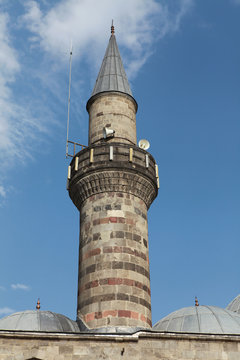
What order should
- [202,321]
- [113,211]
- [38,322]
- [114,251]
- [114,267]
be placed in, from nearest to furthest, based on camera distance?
[38,322], [202,321], [114,267], [114,251], [113,211]

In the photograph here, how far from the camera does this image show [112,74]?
19.0 m

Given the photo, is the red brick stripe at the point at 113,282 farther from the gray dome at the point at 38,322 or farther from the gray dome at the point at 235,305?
the gray dome at the point at 235,305

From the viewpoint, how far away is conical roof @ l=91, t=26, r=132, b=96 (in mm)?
18312

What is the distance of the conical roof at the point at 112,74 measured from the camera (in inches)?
721

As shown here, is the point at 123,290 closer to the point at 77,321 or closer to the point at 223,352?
the point at 77,321

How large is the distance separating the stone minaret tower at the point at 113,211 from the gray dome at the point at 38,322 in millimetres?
639

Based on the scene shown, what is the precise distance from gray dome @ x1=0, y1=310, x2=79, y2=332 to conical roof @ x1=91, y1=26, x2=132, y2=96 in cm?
870

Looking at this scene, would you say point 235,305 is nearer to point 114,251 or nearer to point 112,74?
point 114,251

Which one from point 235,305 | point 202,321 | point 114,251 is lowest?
point 202,321

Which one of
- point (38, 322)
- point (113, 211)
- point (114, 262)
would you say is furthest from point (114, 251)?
point (38, 322)

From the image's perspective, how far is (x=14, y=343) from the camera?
11.6 meters

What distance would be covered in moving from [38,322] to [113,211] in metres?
4.15

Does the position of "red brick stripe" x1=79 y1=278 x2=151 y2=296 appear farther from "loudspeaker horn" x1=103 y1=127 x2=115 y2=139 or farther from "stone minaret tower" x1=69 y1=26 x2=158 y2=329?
"loudspeaker horn" x1=103 y1=127 x2=115 y2=139

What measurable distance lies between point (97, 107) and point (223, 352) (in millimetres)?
9918
